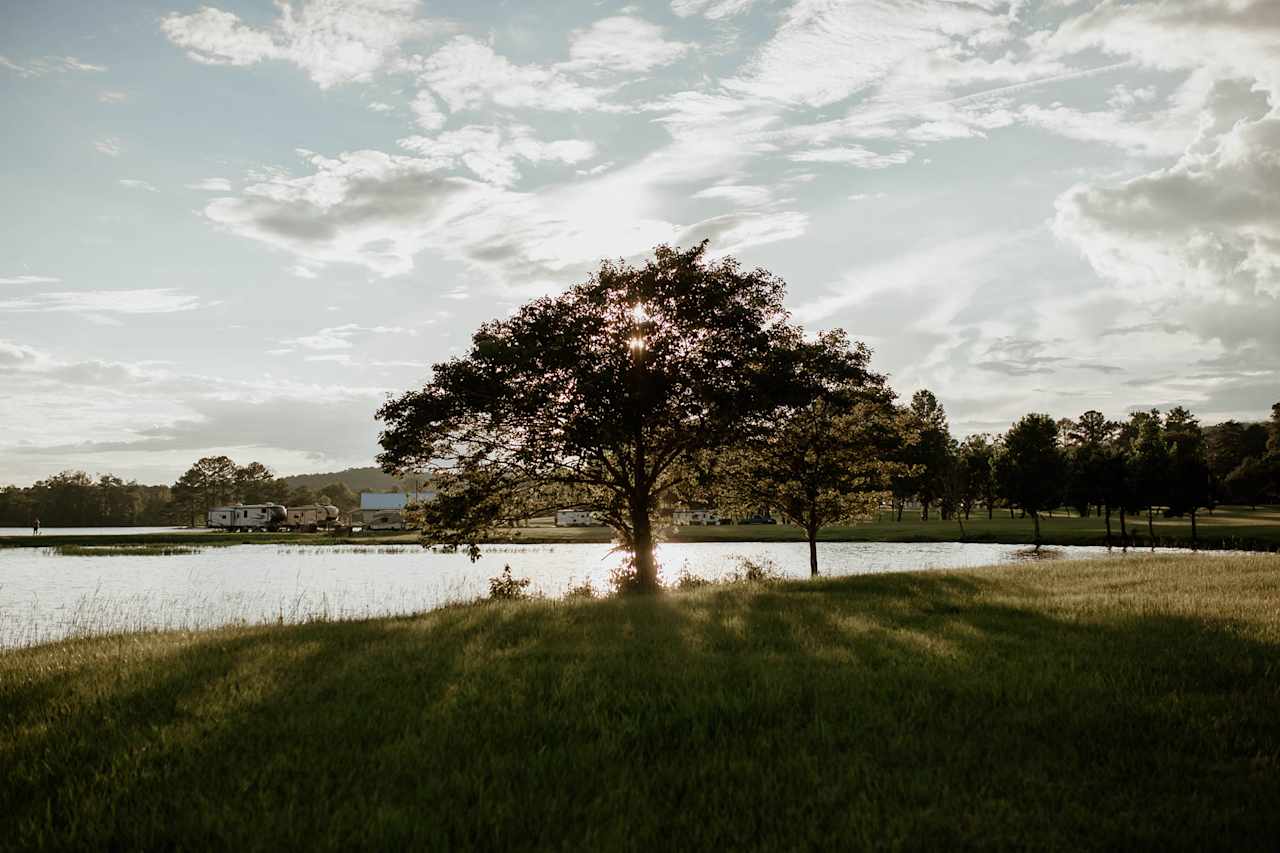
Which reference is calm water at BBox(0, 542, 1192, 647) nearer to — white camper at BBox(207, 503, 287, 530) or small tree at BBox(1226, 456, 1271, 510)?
small tree at BBox(1226, 456, 1271, 510)

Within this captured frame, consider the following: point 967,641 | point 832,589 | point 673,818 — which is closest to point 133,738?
point 673,818

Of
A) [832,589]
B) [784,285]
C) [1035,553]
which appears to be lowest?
[1035,553]

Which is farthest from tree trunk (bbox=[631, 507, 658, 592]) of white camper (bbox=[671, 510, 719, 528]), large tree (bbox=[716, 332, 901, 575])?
white camper (bbox=[671, 510, 719, 528])

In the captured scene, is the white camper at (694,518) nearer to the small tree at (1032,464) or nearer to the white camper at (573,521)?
the white camper at (573,521)

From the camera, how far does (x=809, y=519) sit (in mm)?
33781

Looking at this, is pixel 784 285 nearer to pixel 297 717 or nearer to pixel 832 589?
pixel 832 589

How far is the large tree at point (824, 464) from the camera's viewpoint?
29922 mm

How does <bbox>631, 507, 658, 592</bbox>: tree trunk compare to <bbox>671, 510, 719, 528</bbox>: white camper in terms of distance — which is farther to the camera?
<bbox>671, 510, 719, 528</bbox>: white camper

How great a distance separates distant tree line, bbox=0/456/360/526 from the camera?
576ft

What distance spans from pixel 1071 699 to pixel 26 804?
9045 millimetres

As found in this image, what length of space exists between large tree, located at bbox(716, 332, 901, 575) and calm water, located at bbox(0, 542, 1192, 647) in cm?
346

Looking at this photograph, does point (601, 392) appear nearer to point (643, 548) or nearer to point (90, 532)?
point (643, 548)

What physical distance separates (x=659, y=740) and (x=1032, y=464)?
66.3 metres

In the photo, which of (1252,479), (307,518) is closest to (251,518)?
(307,518)
